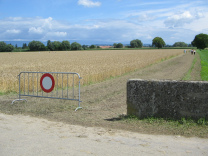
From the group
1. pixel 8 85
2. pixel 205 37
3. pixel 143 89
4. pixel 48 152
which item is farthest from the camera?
pixel 205 37

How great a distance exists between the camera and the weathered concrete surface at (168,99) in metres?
6.12

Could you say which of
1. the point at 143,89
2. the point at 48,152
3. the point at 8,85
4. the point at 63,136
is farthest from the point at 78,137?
the point at 8,85

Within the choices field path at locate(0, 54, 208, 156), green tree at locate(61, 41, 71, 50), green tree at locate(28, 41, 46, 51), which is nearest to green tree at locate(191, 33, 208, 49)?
green tree at locate(61, 41, 71, 50)

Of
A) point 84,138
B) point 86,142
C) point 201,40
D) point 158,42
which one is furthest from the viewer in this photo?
point 158,42

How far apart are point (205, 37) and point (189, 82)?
158 m

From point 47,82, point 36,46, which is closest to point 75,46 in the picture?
point 36,46

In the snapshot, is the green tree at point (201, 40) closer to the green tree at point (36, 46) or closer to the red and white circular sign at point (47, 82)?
the green tree at point (36, 46)

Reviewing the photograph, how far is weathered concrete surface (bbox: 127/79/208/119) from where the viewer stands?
6.12 m

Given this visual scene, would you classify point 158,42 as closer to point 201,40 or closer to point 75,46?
point 201,40

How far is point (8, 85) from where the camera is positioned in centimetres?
1248

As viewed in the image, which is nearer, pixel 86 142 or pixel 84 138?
pixel 86 142

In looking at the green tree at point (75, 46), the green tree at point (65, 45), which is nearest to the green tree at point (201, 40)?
the green tree at point (75, 46)

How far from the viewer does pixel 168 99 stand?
20.9 ft

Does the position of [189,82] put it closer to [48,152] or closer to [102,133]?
[102,133]
